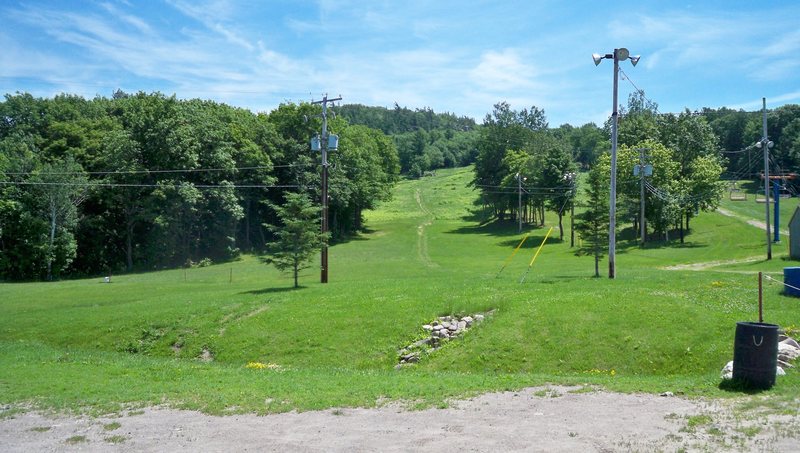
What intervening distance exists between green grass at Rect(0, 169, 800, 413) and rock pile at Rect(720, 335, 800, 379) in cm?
41

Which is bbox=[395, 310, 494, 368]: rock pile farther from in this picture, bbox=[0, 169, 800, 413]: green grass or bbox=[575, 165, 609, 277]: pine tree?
bbox=[575, 165, 609, 277]: pine tree

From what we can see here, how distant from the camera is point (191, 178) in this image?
65.9 metres

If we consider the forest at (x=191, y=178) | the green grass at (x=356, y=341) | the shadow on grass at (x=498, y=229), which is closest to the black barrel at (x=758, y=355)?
the green grass at (x=356, y=341)

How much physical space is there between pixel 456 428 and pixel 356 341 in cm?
1308

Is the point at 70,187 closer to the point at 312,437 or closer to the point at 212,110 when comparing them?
the point at 212,110

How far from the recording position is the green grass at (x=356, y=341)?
14.5 m

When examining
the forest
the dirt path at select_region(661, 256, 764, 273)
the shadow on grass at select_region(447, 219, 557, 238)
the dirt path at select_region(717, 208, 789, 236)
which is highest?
the forest

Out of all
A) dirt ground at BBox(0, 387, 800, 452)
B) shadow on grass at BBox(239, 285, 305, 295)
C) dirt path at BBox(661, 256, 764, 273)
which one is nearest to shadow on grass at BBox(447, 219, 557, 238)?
dirt path at BBox(661, 256, 764, 273)

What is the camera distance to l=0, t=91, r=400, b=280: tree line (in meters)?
58.2

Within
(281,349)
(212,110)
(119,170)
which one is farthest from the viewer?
(212,110)

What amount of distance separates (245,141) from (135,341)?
48706 mm

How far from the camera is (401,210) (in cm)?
12056

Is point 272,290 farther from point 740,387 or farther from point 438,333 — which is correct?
point 740,387

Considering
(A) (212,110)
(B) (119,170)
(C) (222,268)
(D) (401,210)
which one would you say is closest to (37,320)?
(C) (222,268)
